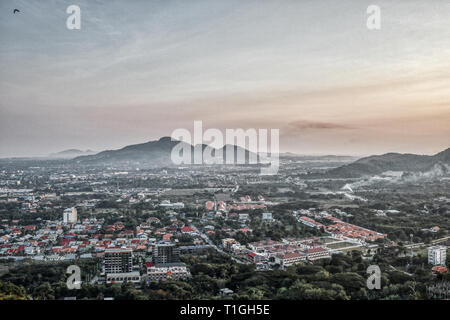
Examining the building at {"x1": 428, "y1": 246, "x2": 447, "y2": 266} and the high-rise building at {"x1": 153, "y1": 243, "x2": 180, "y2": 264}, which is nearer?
the building at {"x1": 428, "y1": 246, "x2": 447, "y2": 266}

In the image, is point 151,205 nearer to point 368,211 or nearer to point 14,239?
point 14,239

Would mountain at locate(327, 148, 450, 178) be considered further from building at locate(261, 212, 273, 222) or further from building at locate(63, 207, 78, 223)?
building at locate(63, 207, 78, 223)

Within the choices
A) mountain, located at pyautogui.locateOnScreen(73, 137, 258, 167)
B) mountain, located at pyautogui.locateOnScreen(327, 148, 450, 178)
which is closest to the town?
mountain, located at pyautogui.locateOnScreen(327, 148, 450, 178)

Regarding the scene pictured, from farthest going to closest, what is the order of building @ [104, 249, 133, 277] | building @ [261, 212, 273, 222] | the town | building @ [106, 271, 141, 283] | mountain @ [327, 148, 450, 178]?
mountain @ [327, 148, 450, 178]
building @ [261, 212, 273, 222]
the town
building @ [104, 249, 133, 277]
building @ [106, 271, 141, 283]

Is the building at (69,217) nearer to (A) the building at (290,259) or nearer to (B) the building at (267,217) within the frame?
(B) the building at (267,217)

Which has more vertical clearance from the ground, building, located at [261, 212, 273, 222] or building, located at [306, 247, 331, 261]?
building, located at [261, 212, 273, 222]
